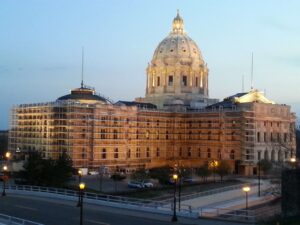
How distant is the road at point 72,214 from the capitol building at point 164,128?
1779 inches

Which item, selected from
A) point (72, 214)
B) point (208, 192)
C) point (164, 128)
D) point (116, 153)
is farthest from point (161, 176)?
point (72, 214)

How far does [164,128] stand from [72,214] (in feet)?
231

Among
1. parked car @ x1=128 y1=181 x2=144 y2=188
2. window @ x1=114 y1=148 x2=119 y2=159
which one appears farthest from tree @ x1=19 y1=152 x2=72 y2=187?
window @ x1=114 y1=148 x2=119 y2=159

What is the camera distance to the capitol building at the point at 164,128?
9006 centimetres

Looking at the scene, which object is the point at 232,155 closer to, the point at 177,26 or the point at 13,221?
the point at 177,26

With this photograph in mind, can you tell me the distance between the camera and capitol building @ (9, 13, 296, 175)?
90.1 m

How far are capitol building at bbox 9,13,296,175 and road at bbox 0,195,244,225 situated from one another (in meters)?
45.2

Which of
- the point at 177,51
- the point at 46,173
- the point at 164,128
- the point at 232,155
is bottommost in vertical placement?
the point at 46,173

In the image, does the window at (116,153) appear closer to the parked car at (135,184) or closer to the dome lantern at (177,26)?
the parked car at (135,184)

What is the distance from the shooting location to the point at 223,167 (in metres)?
84.1

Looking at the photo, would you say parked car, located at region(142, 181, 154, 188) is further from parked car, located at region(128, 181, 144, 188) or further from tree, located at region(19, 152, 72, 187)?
tree, located at region(19, 152, 72, 187)

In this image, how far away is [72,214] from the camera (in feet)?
123

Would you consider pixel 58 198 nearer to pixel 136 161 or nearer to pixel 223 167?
pixel 223 167

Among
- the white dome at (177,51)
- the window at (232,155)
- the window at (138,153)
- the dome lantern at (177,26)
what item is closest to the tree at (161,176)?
the window at (138,153)
